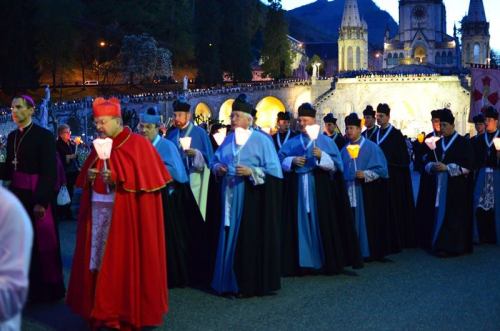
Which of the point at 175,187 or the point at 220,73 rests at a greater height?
the point at 220,73

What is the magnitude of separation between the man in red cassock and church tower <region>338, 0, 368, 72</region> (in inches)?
3900

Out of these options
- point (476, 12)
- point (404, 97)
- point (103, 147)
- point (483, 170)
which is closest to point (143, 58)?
point (404, 97)

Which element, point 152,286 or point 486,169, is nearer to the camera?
point 152,286

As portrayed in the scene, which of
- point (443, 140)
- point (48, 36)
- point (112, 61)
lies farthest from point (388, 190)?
point (112, 61)

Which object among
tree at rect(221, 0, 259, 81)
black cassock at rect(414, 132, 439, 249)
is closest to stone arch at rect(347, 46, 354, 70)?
tree at rect(221, 0, 259, 81)

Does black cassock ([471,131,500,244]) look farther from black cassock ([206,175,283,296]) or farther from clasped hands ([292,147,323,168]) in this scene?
black cassock ([206,175,283,296])

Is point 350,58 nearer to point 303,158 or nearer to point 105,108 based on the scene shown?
point 303,158

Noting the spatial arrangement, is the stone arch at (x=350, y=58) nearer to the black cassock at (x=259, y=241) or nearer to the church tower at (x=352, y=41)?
the church tower at (x=352, y=41)

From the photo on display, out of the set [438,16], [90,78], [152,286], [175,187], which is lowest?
[152,286]

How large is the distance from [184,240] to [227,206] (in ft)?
3.38

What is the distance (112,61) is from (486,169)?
182 feet

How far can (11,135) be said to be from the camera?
7746 mm

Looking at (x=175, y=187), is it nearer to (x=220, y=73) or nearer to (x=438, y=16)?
(x=220, y=73)

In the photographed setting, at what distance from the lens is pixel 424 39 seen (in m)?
109
